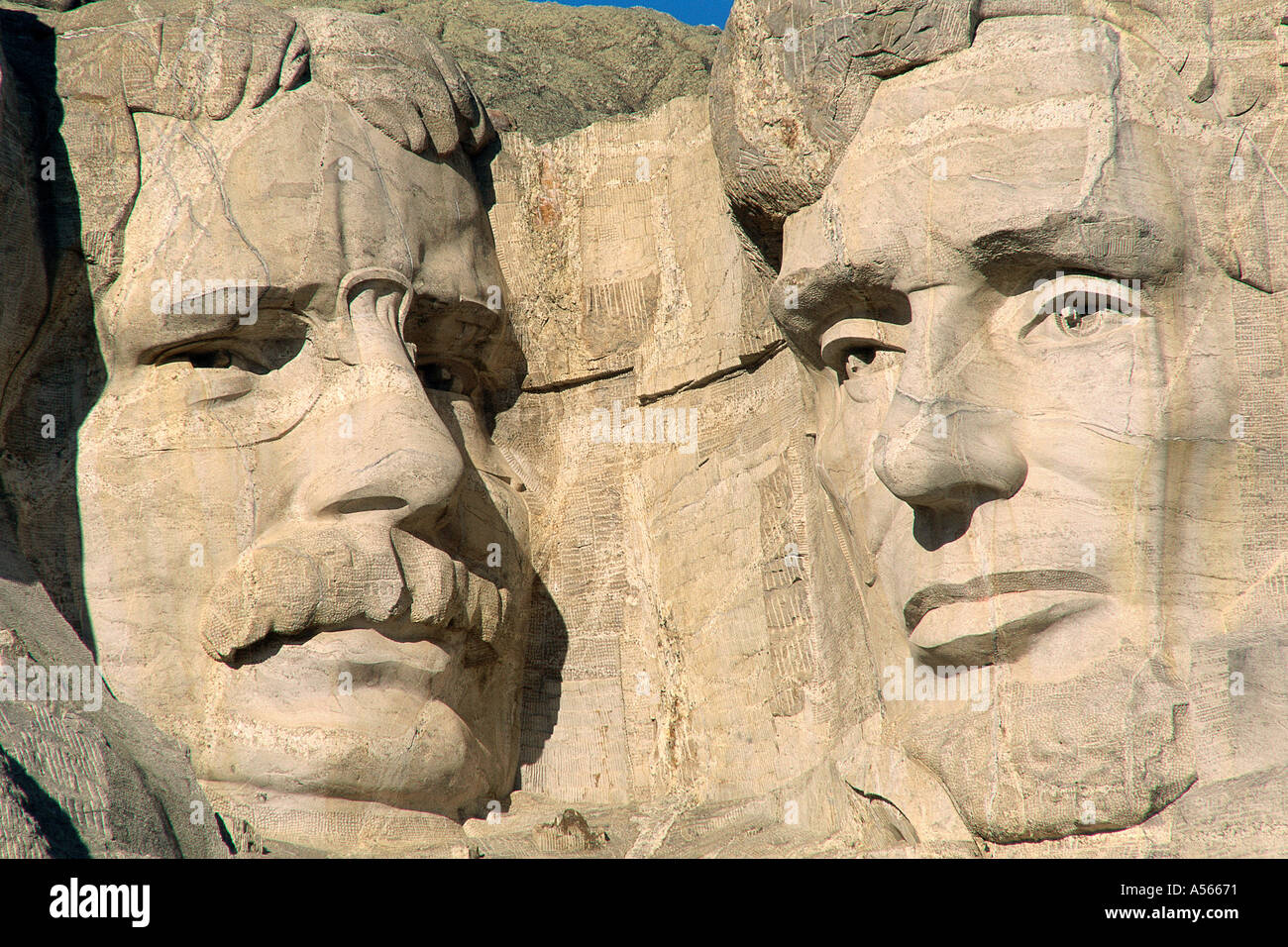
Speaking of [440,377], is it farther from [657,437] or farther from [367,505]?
[367,505]

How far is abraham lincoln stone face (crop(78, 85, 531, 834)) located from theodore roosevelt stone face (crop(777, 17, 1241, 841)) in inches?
45.1

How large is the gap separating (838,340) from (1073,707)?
3.18 feet

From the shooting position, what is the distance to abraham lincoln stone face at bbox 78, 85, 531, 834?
4.25 m

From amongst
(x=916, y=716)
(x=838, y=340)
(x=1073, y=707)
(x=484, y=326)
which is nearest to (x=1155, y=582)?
(x=1073, y=707)

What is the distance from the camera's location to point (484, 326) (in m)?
4.94

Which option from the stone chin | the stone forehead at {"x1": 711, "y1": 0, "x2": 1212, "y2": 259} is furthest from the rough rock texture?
the stone chin

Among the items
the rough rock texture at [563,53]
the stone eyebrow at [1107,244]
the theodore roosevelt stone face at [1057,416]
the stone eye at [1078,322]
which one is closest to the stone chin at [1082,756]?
the theodore roosevelt stone face at [1057,416]

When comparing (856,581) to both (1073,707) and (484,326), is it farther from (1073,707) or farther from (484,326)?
(484,326)

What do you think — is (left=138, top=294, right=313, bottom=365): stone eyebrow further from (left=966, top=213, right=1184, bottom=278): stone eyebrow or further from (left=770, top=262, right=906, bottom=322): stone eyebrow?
(left=966, top=213, right=1184, bottom=278): stone eyebrow

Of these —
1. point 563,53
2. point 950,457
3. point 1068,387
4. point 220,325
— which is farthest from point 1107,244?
point 563,53

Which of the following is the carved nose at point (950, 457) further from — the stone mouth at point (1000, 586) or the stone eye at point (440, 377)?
the stone eye at point (440, 377)

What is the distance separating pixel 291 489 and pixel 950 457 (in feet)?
5.15

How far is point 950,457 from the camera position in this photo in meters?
3.75

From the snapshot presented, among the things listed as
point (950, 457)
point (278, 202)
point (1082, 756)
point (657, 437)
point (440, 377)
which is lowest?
point (1082, 756)
